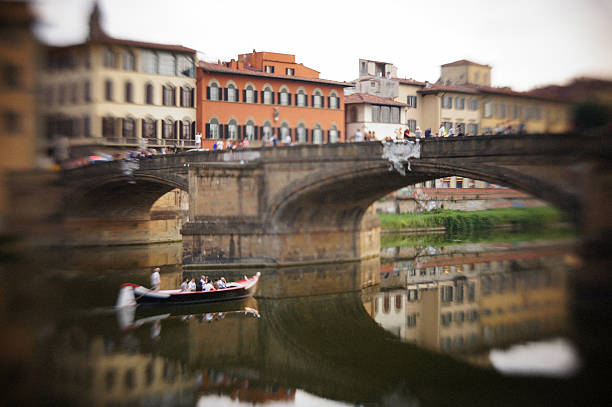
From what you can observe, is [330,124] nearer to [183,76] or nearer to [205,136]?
[205,136]

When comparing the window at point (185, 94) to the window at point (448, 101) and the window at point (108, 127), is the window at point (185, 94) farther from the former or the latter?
the window at point (448, 101)

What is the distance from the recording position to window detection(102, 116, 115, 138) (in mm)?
2712

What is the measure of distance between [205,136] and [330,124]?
14064 mm

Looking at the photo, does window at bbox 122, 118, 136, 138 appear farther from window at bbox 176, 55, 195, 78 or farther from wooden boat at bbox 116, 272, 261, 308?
wooden boat at bbox 116, 272, 261, 308

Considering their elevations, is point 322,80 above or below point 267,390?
above

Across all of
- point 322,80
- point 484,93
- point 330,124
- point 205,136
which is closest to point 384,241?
point 330,124

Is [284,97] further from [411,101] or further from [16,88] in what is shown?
[16,88]

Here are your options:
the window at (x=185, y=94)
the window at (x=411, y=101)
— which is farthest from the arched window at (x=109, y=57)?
the window at (x=411, y=101)

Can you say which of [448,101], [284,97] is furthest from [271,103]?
[448,101]

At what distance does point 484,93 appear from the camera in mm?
4367

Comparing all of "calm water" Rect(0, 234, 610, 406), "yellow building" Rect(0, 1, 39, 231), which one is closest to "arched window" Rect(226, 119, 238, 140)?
"calm water" Rect(0, 234, 610, 406)

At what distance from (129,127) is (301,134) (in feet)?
174

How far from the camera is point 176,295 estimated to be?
29422mm

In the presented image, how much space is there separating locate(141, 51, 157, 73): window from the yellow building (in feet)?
2.43
